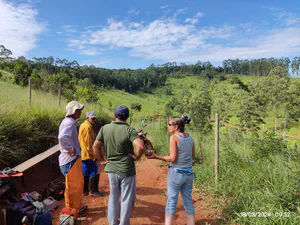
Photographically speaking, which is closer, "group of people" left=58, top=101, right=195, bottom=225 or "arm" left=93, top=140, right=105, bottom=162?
"group of people" left=58, top=101, right=195, bottom=225

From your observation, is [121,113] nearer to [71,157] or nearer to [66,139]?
[66,139]

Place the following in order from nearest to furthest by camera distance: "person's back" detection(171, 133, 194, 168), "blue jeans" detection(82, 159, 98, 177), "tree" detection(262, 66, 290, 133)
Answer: "person's back" detection(171, 133, 194, 168), "blue jeans" detection(82, 159, 98, 177), "tree" detection(262, 66, 290, 133)

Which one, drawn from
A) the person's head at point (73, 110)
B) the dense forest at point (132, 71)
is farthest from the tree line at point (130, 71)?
the person's head at point (73, 110)

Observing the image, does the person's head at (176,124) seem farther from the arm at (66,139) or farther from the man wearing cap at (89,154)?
Result: the man wearing cap at (89,154)

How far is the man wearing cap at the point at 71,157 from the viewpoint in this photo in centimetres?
298

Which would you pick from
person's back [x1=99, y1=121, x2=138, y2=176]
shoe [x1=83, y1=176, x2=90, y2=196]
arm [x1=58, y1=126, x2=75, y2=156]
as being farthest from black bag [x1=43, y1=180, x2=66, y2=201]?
person's back [x1=99, y1=121, x2=138, y2=176]

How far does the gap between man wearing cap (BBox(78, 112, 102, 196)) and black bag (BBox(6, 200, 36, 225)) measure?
4.11 feet

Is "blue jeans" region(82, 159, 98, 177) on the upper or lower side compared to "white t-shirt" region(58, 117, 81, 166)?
lower

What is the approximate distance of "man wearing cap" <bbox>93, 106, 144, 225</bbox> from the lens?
2.61 metres

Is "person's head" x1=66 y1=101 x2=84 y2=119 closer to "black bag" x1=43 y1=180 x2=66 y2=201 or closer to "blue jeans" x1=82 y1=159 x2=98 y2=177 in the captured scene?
"blue jeans" x1=82 y1=159 x2=98 y2=177

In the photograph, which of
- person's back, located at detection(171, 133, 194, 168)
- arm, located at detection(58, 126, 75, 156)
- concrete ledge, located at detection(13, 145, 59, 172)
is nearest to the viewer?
person's back, located at detection(171, 133, 194, 168)

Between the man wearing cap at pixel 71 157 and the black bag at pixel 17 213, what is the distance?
477mm

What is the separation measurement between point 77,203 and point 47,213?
0.44 meters

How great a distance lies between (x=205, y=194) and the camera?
4062mm
